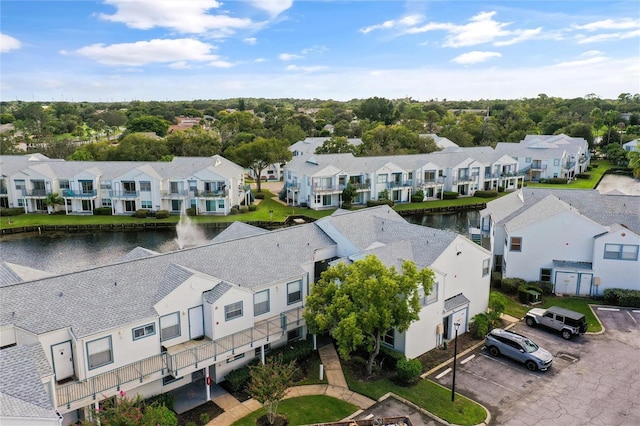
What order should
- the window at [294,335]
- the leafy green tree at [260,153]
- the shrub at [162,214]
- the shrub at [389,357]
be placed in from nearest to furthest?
the shrub at [389,357] → the window at [294,335] → the shrub at [162,214] → the leafy green tree at [260,153]

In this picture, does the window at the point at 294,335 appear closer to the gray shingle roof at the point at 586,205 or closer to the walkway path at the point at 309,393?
the walkway path at the point at 309,393

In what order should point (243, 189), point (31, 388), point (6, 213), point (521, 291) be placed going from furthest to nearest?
point (243, 189) → point (6, 213) → point (521, 291) → point (31, 388)

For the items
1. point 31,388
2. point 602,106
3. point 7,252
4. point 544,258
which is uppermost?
point 602,106

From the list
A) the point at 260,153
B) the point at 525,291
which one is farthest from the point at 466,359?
the point at 260,153

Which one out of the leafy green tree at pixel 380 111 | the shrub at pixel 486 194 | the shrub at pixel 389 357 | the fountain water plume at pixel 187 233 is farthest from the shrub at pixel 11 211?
the leafy green tree at pixel 380 111

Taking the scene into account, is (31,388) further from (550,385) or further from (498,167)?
(498,167)

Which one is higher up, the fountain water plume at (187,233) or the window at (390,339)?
the window at (390,339)

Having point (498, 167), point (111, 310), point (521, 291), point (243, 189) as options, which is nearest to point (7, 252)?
point (243, 189)

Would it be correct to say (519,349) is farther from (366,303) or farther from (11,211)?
(11,211)
